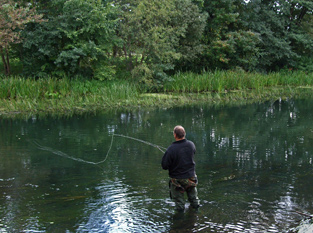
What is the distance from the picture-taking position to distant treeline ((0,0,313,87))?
75.7ft

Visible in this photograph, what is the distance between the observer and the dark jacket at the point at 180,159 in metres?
6.32

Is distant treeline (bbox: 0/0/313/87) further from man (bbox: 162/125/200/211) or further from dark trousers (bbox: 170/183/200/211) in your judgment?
dark trousers (bbox: 170/183/200/211)

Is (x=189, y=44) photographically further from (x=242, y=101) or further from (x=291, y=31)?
(x=291, y=31)

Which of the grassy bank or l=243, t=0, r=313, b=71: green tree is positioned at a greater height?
l=243, t=0, r=313, b=71: green tree

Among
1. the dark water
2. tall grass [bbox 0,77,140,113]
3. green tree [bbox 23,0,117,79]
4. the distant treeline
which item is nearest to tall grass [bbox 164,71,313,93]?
the distant treeline

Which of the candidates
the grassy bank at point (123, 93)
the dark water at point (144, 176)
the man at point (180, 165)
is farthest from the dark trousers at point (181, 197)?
the grassy bank at point (123, 93)

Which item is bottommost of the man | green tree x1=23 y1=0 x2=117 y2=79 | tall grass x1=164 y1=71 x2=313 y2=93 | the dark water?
the dark water

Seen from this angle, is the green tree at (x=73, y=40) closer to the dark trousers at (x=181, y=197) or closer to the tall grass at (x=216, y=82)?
the tall grass at (x=216, y=82)

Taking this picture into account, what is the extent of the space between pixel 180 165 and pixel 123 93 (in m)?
16.0

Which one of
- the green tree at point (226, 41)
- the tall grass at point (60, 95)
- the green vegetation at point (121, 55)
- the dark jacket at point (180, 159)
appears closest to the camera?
the dark jacket at point (180, 159)

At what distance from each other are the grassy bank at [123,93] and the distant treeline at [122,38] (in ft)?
4.53

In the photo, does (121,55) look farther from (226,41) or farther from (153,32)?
(226,41)

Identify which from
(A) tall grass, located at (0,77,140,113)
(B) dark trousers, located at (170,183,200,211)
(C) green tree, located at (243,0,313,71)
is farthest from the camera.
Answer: (C) green tree, located at (243,0,313,71)

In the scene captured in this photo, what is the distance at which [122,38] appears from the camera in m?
25.9
